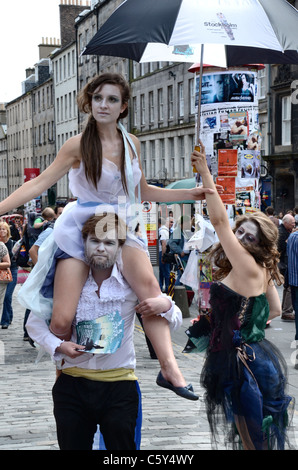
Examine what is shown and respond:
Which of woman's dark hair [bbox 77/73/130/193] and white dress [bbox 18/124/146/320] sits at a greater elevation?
woman's dark hair [bbox 77/73/130/193]

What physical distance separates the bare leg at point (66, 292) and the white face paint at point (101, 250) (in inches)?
2.8

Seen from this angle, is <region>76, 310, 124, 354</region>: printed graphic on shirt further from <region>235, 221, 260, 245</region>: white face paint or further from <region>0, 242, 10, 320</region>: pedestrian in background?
<region>0, 242, 10, 320</region>: pedestrian in background

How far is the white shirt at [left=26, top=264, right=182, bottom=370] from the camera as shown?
357 cm

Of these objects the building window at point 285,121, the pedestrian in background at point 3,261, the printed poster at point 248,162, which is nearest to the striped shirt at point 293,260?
→ the printed poster at point 248,162

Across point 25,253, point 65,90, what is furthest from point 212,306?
point 65,90

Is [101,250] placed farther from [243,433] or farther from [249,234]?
[243,433]

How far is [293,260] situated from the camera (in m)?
11.0

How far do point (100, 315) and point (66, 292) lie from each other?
0.62 ft

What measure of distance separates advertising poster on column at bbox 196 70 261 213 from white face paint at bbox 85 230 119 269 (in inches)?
264

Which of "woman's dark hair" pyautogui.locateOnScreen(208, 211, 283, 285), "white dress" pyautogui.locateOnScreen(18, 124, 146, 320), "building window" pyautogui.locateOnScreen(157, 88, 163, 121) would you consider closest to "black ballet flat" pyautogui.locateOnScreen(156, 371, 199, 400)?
"white dress" pyautogui.locateOnScreen(18, 124, 146, 320)

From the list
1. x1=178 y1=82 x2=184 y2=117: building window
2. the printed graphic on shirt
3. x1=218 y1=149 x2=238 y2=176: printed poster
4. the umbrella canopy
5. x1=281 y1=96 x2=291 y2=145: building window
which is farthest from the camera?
x1=178 y1=82 x2=184 y2=117: building window

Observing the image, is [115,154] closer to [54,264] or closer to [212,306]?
[54,264]

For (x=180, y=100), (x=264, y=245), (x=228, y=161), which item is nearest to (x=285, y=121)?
(x=180, y=100)

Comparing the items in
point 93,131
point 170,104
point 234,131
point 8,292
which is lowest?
point 8,292
